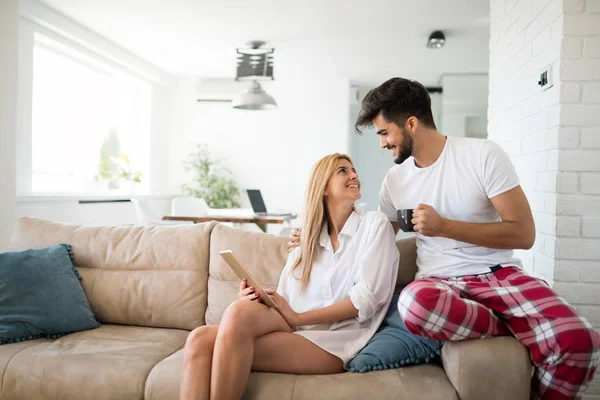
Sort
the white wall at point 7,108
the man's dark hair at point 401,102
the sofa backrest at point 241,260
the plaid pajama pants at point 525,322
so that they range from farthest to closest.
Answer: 1. the white wall at point 7,108
2. the sofa backrest at point 241,260
3. the man's dark hair at point 401,102
4. the plaid pajama pants at point 525,322

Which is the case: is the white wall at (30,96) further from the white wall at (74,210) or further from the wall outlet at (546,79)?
the wall outlet at (546,79)

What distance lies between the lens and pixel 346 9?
4.52m

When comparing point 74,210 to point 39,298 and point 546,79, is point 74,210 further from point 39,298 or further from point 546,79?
point 546,79

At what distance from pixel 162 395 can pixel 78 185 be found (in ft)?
14.8

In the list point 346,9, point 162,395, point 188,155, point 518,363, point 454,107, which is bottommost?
point 162,395

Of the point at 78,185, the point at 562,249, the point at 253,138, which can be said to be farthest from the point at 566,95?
the point at 253,138

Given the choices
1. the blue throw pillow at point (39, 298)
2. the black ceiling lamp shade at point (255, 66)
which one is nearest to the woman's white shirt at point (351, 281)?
the blue throw pillow at point (39, 298)

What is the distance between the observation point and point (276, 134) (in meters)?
7.33

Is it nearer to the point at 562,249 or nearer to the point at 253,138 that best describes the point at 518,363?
the point at 562,249

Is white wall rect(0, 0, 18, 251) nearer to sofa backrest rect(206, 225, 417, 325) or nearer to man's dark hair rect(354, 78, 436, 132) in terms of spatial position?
sofa backrest rect(206, 225, 417, 325)

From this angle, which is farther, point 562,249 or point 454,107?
point 454,107

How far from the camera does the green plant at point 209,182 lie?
711 cm

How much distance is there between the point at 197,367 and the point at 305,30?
13.9ft

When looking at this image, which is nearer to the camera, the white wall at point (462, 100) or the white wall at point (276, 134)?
the white wall at point (462, 100)
